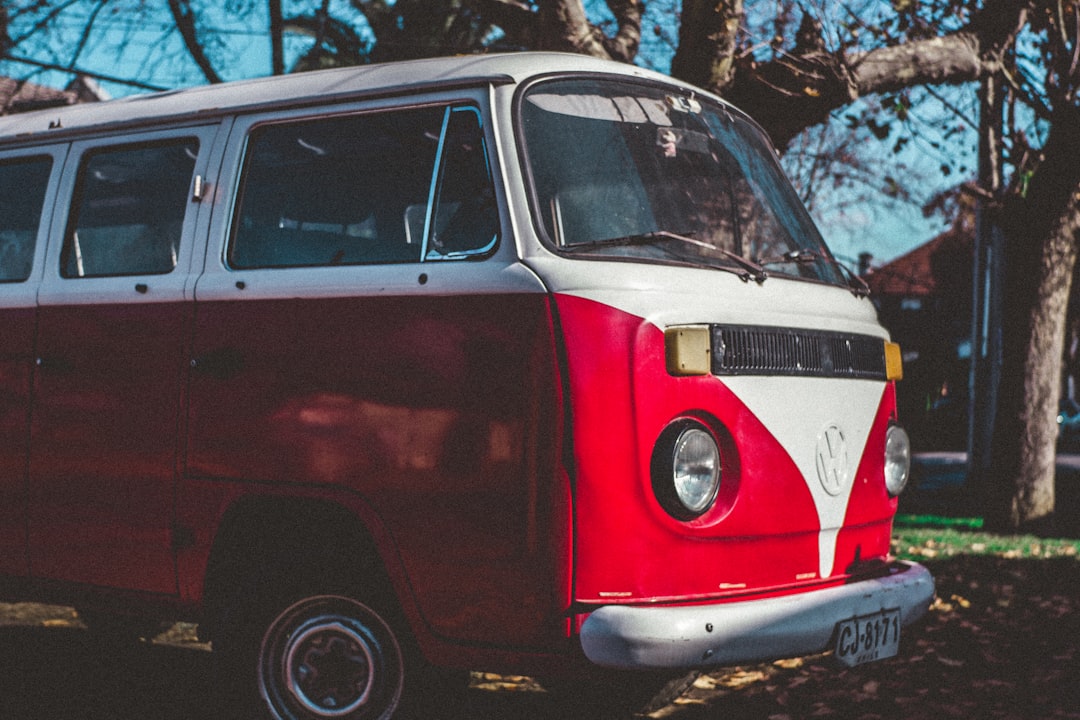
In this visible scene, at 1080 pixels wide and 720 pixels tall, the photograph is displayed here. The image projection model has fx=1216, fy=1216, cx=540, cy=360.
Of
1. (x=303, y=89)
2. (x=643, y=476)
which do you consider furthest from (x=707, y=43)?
(x=643, y=476)

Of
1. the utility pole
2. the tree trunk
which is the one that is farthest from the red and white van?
the utility pole

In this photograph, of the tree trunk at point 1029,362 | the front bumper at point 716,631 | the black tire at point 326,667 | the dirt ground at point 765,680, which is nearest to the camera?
the front bumper at point 716,631

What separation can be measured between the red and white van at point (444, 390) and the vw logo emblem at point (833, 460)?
1 cm

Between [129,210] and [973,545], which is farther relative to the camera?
[973,545]

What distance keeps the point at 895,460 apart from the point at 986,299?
929cm

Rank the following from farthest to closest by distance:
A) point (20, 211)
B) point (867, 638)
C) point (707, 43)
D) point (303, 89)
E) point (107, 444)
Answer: point (707, 43) → point (20, 211) → point (107, 444) → point (303, 89) → point (867, 638)

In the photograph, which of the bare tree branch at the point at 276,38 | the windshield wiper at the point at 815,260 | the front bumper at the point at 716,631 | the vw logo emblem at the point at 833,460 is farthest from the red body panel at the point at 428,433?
the bare tree branch at the point at 276,38

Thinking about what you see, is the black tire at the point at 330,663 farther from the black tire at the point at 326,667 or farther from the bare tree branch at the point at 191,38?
the bare tree branch at the point at 191,38

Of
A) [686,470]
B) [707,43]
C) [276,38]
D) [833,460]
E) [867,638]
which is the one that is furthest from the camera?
[276,38]

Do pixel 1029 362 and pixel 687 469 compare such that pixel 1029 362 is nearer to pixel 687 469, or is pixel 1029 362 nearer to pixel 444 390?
pixel 687 469

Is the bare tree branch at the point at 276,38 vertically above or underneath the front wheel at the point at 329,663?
above

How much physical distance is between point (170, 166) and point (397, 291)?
1.28 m

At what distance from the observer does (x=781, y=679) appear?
5.80 meters

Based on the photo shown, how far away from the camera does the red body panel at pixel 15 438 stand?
4.66 m
